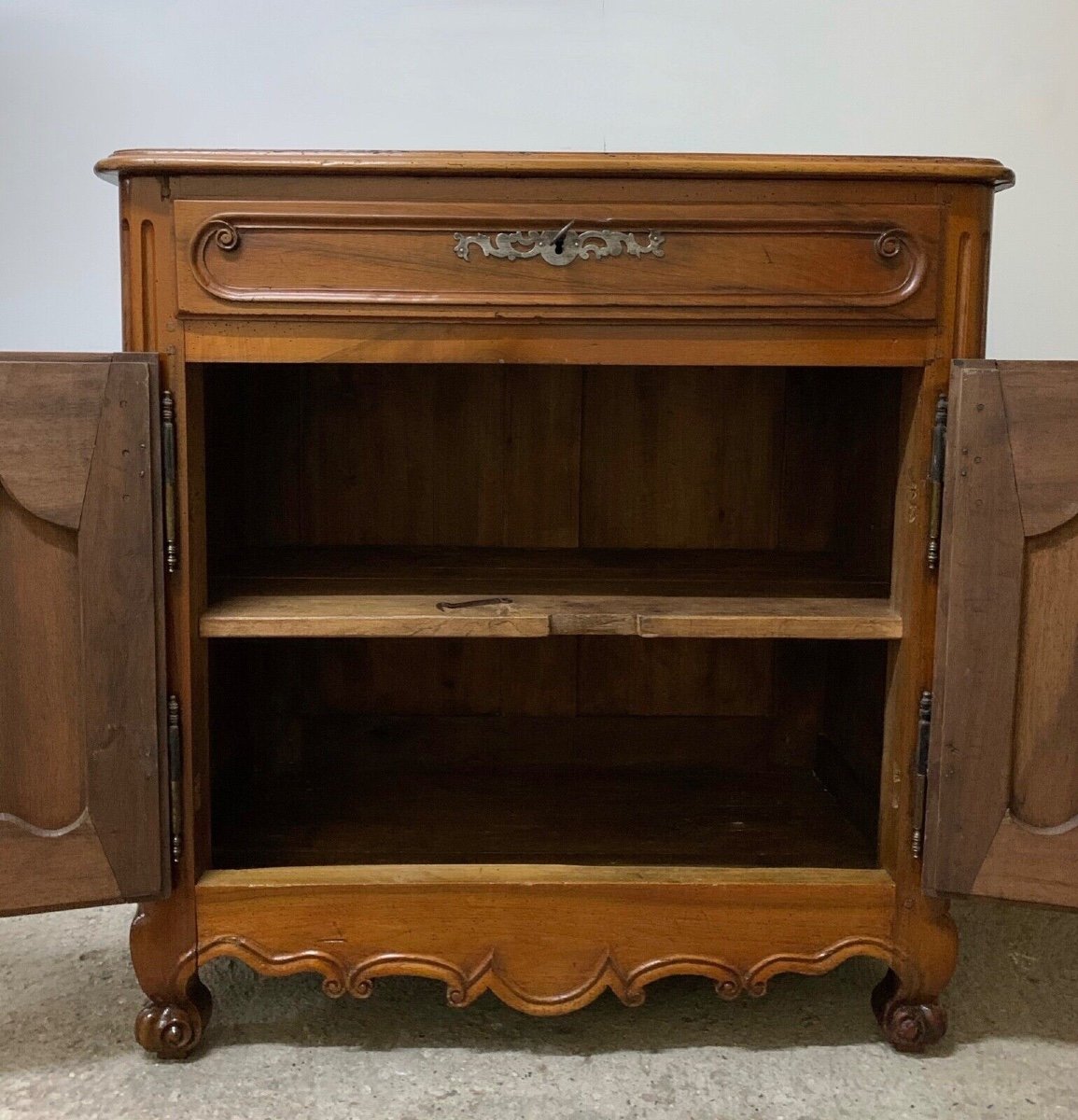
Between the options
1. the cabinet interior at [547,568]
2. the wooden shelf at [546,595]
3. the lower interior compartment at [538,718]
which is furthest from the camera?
the lower interior compartment at [538,718]

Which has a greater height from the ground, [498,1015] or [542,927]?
[542,927]

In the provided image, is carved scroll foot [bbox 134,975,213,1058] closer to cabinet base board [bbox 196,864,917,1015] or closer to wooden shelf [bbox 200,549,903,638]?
cabinet base board [bbox 196,864,917,1015]

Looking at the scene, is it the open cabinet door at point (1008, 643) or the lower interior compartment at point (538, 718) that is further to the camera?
the lower interior compartment at point (538, 718)

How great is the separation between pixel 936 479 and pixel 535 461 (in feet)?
2.33

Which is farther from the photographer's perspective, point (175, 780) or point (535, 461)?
point (535, 461)

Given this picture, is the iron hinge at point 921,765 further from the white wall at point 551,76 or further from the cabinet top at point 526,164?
the white wall at point 551,76

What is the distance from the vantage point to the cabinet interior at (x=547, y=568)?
1.61m

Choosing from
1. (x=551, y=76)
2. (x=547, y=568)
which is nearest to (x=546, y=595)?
(x=547, y=568)

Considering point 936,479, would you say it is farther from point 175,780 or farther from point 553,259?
point 175,780

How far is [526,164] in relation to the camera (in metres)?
1.20

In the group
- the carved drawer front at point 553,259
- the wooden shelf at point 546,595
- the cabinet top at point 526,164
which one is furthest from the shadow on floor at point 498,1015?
the cabinet top at point 526,164

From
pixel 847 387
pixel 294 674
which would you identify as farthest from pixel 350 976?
pixel 847 387

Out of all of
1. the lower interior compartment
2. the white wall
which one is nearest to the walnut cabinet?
the lower interior compartment

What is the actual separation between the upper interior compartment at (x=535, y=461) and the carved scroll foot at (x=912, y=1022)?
0.66m
